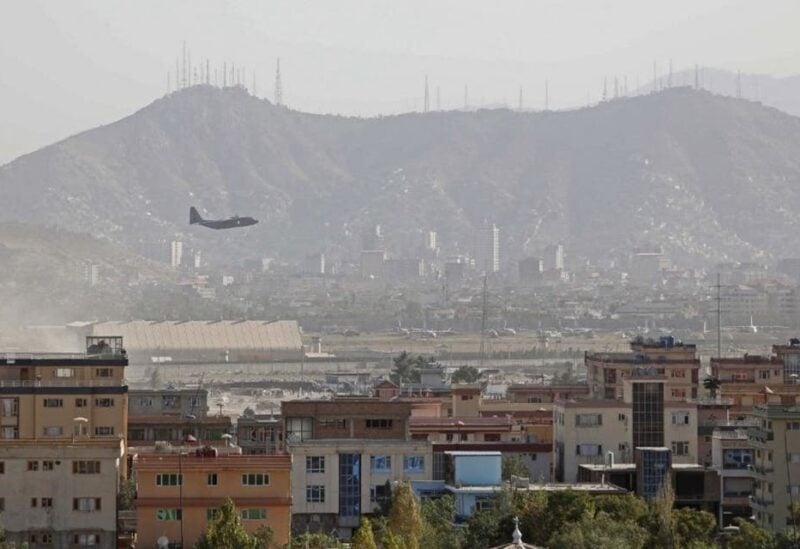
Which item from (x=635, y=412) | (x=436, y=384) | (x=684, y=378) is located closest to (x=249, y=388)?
(x=436, y=384)

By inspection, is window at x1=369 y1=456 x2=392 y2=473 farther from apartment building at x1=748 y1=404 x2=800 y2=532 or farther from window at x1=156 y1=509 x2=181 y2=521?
window at x1=156 y1=509 x2=181 y2=521

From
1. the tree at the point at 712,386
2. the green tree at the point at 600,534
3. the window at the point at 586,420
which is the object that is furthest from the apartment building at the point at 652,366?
the green tree at the point at 600,534

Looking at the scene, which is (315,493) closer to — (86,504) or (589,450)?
(86,504)

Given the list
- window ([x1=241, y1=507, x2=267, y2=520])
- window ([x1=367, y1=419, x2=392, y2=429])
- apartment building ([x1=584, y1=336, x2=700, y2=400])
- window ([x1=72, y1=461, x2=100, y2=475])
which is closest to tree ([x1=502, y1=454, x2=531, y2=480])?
window ([x1=367, y1=419, x2=392, y2=429])

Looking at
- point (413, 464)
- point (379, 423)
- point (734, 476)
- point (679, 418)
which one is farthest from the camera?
point (679, 418)

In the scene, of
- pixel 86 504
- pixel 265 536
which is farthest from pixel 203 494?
pixel 86 504

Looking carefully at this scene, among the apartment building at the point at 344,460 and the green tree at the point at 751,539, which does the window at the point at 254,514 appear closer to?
the green tree at the point at 751,539
